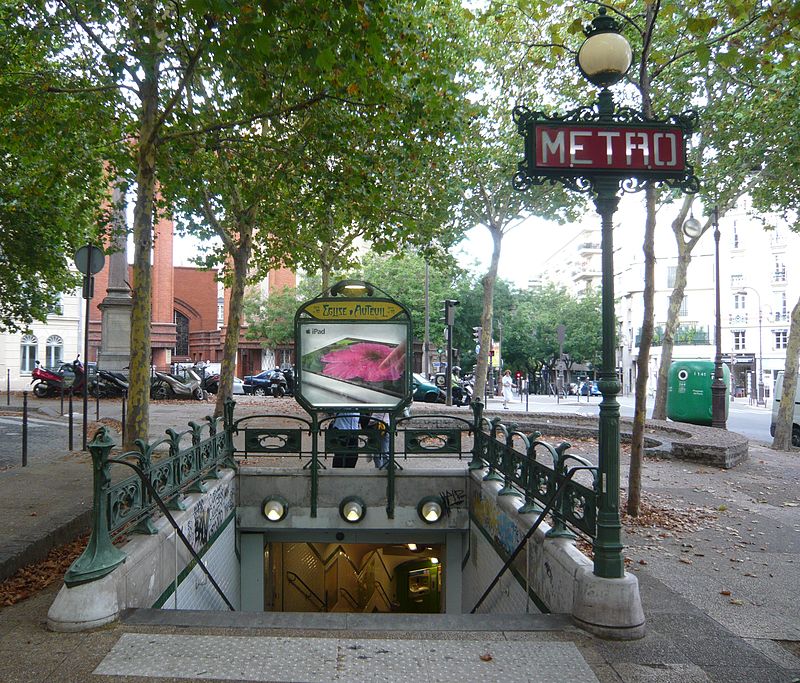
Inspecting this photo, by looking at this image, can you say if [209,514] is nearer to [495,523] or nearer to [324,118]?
[495,523]

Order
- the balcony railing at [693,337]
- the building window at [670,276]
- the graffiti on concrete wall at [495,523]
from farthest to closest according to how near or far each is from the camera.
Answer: the building window at [670,276] < the balcony railing at [693,337] < the graffiti on concrete wall at [495,523]

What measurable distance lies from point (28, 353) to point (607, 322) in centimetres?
3813

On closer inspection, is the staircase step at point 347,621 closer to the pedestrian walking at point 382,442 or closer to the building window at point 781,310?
the pedestrian walking at point 382,442

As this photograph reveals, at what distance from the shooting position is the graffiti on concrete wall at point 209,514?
6.32 metres

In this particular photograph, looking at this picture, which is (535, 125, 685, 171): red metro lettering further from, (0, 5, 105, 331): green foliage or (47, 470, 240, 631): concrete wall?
(0, 5, 105, 331): green foliage

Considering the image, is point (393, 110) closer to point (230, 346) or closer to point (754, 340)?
point (230, 346)

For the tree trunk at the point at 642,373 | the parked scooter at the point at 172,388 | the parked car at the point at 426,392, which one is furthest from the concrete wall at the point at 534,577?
the parked scooter at the point at 172,388

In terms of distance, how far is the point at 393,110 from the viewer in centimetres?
1139

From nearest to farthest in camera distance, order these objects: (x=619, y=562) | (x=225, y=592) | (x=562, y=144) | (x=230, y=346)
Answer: (x=619, y=562)
(x=562, y=144)
(x=225, y=592)
(x=230, y=346)

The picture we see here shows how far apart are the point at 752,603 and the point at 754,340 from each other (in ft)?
190

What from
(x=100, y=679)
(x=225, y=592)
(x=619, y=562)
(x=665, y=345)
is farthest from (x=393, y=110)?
(x=665, y=345)

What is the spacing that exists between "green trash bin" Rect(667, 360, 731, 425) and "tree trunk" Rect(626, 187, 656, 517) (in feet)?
42.7

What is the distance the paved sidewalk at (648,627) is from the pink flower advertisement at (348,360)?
3086 millimetres

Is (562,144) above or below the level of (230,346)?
above
